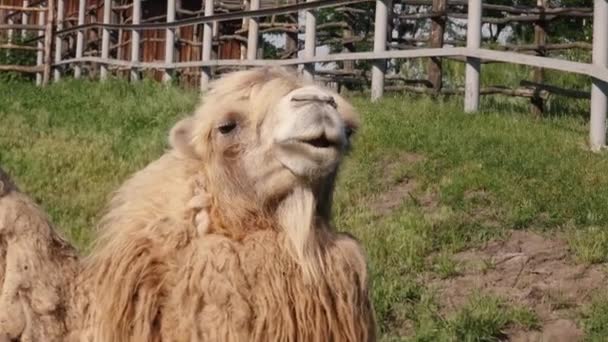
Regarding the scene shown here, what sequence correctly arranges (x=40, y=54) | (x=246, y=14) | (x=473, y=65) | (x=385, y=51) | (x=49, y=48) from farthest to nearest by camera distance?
1. (x=40, y=54)
2. (x=49, y=48)
3. (x=246, y=14)
4. (x=385, y=51)
5. (x=473, y=65)

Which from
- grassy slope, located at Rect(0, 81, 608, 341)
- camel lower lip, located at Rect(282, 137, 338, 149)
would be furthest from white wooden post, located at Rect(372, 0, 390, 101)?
camel lower lip, located at Rect(282, 137, 338, 149)

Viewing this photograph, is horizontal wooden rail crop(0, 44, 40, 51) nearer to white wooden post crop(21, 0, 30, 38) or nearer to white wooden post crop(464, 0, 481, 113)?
white wooden post crop(21, 0, 30, 38)

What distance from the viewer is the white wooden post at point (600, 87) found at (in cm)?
995

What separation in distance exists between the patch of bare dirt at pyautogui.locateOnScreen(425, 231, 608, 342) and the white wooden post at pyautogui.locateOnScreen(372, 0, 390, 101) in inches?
207

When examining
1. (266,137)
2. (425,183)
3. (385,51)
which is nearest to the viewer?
(266,137)

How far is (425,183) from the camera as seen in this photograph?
357 inches

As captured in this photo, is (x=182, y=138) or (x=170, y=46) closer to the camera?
(x=182, y=138)

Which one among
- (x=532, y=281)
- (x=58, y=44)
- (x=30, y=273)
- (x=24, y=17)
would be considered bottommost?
(x=532, y=281)

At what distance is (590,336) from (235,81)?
3.64m

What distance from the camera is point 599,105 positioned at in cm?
1001

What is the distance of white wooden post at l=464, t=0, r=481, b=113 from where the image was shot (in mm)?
11594

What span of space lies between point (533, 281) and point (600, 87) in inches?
124

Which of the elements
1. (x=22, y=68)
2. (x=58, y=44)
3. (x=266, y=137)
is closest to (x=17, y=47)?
(x=58, y=44)

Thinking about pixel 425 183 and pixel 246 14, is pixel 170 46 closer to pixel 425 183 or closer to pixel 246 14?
pixel 246 14
